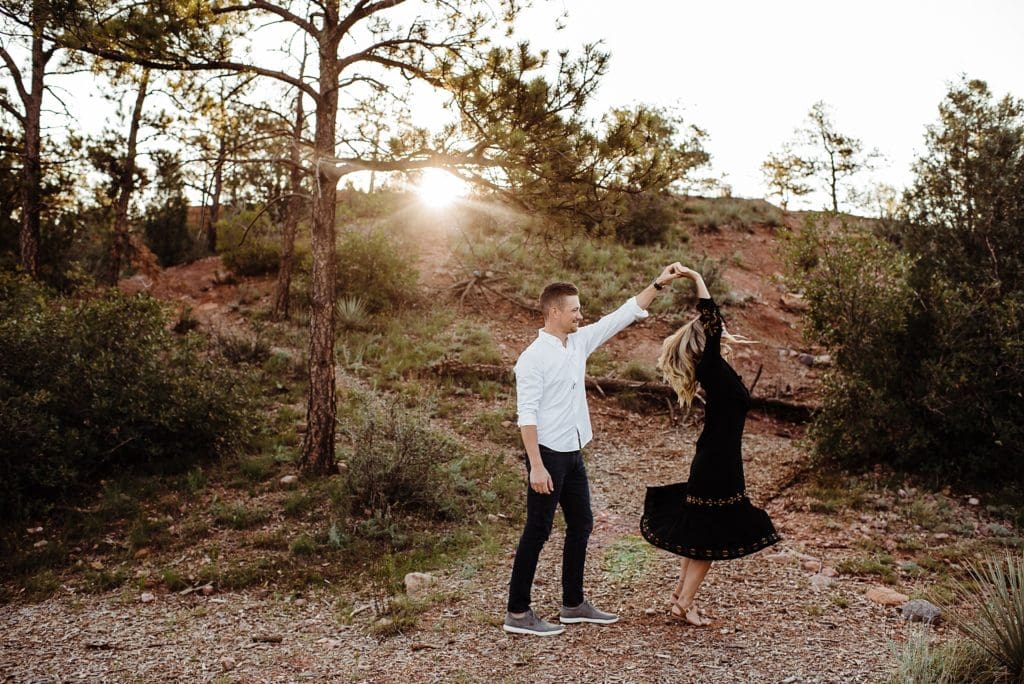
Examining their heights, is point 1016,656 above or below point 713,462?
below

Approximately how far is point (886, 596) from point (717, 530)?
5.71 feet

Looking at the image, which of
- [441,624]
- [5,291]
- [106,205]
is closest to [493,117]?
[441,624]

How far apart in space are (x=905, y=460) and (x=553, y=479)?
5376mm

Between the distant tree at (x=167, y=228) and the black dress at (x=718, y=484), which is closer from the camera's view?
the black dress at (x=718, y=484)

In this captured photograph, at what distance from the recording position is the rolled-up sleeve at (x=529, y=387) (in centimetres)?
409

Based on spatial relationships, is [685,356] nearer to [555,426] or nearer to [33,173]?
[555,426]

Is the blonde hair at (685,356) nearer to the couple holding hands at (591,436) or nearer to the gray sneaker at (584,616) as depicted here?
the couple holding hands at (591,436)

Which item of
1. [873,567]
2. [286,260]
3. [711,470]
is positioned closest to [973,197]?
[873,567]

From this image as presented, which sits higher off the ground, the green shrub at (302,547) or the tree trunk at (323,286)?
the tree trunk at (323,286)

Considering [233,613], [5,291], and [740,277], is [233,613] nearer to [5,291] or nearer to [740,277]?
[5,291]

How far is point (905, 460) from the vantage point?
7.77 m

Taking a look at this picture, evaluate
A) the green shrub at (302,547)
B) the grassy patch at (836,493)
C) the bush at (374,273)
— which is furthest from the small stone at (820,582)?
the bush at (374,273)

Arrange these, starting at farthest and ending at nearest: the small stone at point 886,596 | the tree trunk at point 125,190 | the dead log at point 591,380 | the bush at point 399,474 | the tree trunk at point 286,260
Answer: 1. the tree trunk at point 286,260
2. the tree trunk at point 125,190
3. the dead log at point 591,380
4. the bush at point 399,474
5. the small stone at point 886,596

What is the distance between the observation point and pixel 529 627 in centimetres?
449
